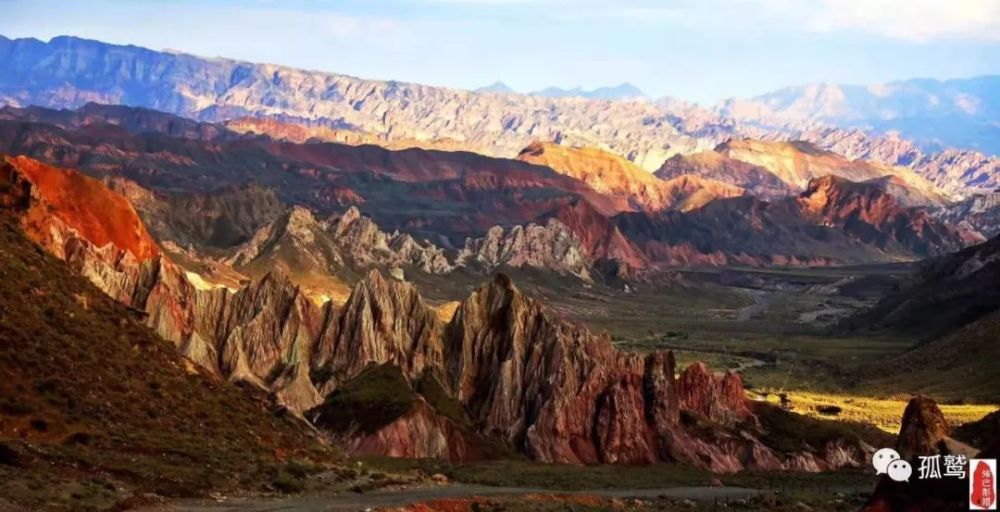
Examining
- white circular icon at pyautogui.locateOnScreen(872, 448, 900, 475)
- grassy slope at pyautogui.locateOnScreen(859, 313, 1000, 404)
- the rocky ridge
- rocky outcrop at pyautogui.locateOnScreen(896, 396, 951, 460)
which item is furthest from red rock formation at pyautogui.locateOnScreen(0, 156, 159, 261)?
grassy slope at pyautogui.locateOnScreen(859, 313, 1000, 404)

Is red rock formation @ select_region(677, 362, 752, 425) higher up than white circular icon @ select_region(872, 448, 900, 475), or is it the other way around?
white circular icon @ select_region(872, 448, 900, 475)

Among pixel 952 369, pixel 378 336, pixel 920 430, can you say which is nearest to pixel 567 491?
pixel 920 430

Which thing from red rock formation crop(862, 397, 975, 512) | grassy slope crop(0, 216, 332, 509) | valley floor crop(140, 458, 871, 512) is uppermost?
red rock formation crop(862, 397, 975, 512)

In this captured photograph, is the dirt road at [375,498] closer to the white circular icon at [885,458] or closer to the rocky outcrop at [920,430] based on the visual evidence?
the rocky outcrop at [920,430]

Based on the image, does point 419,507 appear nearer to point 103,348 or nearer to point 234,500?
point 234,500

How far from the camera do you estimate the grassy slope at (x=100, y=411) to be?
44594mm

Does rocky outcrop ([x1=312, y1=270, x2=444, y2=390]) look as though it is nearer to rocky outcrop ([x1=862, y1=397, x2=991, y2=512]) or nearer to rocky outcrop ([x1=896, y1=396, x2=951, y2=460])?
rocky outcrop ([x1=896, y1=396, x2=951, y2=460])

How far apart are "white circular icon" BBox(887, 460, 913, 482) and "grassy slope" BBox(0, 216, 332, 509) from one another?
25.5m

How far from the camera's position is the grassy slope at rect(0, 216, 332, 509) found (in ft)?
146

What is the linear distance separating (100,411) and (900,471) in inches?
1361

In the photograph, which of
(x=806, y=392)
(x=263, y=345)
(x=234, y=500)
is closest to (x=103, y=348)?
(x=234, y=500)

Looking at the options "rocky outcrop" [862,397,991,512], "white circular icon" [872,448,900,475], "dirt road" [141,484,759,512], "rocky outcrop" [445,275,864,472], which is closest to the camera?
"rocky outcrop" [862,397,991,512]

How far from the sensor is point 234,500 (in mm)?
46500

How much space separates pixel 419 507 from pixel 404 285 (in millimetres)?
57123
